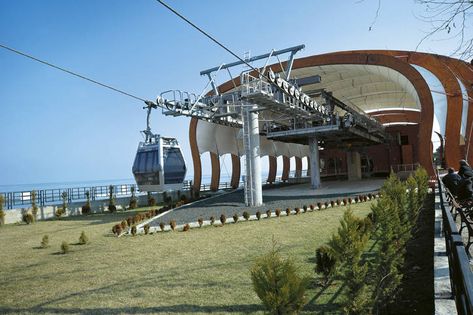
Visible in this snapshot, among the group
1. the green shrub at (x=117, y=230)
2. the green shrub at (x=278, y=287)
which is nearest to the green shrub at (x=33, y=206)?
the green shrub at (x=117, y=230)

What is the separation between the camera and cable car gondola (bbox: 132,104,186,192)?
23.8 metres

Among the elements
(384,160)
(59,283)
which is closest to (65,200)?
(59,283)

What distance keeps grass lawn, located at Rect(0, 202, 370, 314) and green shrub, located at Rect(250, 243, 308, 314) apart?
1.77 m

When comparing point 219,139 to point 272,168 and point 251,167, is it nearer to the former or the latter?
point 272,168

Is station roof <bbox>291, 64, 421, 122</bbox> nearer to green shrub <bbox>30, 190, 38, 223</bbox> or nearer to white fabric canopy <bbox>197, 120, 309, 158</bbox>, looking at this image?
white fabric canopy <bbox>197, 120, 309, 158</bbox>

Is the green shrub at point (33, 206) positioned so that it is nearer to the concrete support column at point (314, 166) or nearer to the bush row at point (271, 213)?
the bush row at point (271, 213)

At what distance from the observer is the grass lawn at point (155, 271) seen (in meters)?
5.98

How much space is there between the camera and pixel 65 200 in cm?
2439

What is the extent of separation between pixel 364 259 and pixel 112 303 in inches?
216

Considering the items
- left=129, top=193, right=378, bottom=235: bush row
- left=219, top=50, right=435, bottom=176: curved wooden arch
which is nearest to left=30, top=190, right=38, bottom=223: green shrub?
left=129, top=193, right=378, bottom=235: bush row

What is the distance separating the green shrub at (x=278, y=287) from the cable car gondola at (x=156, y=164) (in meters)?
20.0

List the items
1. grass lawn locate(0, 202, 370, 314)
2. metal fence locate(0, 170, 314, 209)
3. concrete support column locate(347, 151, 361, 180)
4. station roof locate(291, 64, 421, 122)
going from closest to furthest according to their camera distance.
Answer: grass lawn locate(0, 202, 370, 314) < metal fence locate(0, 170, 314, 209) < station roof locate(291, 64, 421, 122) < concrete support column locate(347, 151, 361, 180)

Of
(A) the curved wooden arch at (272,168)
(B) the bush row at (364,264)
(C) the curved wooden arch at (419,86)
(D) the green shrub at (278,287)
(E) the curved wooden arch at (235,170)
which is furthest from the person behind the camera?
(A) the curved wooden arch at (272,168)

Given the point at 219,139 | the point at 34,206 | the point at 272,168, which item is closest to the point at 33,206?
the point at 34,206
